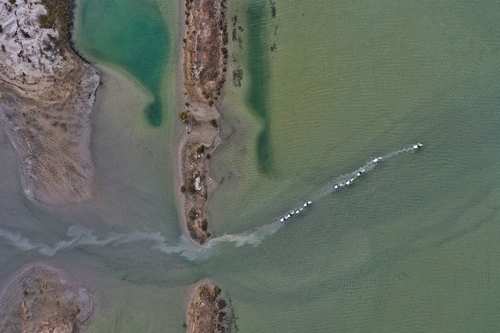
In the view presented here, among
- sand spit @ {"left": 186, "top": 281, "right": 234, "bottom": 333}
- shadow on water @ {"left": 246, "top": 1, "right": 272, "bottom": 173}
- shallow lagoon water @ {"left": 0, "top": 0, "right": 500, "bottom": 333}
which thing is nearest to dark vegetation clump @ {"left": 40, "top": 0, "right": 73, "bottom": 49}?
shallow lagoon water @ {"left": 0, "top": 0, "right": 500, "bottom": 333}

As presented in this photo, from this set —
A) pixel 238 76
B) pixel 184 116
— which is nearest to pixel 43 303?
pixel 184 116

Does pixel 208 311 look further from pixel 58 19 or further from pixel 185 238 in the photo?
pixel 58 19

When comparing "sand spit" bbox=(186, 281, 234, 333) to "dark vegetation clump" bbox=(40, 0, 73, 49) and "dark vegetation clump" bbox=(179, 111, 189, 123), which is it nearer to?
"dark vegetation clump" bbox=(179, 111, 189, 123)

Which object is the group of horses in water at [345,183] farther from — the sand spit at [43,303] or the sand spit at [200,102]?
the sand spit at [43,303]

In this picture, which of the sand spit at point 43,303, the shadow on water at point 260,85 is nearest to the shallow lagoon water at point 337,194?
the shadow on water at point 260,85

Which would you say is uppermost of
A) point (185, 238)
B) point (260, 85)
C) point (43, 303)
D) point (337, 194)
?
point (260, 85)

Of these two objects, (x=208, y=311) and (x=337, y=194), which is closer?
(x=208, y=311)

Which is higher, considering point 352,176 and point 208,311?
point 352,176

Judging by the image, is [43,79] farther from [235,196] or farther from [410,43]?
[410,43]
